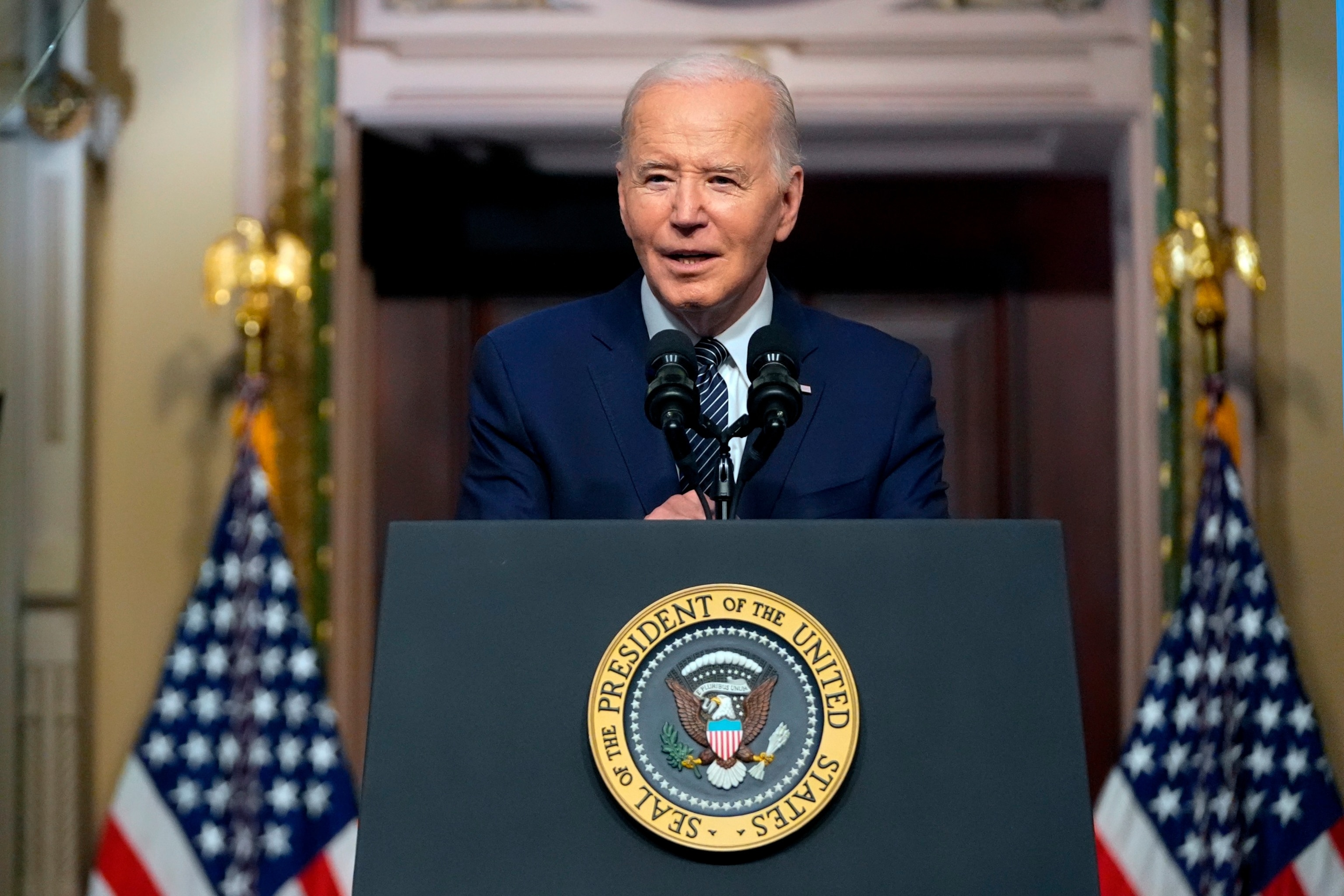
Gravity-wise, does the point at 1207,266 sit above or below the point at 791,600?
above

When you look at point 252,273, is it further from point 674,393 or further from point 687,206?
point 674,393

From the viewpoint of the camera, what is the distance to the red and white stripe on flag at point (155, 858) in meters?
3.76

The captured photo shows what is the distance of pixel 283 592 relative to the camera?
12.8 feet

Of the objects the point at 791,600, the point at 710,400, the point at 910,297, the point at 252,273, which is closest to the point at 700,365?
the point at 710,400

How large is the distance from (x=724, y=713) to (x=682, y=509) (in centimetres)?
30

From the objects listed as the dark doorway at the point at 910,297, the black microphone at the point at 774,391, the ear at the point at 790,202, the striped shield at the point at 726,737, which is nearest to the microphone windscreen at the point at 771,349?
the black microphone at the point at 774,391

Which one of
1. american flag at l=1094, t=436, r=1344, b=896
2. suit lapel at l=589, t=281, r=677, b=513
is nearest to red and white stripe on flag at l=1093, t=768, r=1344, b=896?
american flag at l=1094, t=436, r=1344, b=896

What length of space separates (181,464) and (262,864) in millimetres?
1096

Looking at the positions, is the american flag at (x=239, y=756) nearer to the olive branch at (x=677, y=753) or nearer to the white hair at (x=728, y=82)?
the white hair at (x=728, y=82)

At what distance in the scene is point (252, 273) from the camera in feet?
12.8

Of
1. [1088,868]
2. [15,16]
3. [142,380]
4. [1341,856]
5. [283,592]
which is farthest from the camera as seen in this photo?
[142,380]

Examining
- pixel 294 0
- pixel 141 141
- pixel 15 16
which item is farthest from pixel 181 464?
pixel 15 16

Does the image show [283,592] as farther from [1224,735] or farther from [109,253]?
[1224,735]

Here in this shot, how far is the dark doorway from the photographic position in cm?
444
